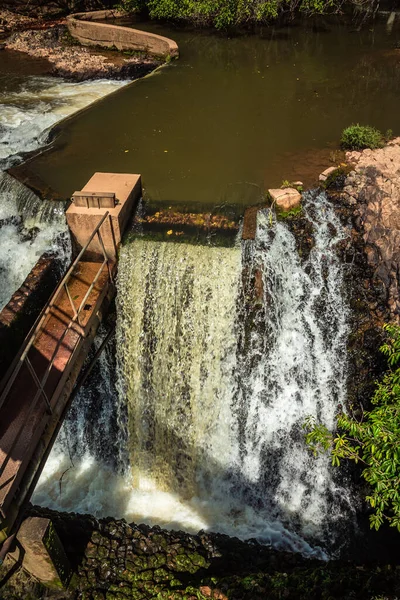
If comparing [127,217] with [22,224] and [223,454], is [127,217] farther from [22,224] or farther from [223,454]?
[223,454]

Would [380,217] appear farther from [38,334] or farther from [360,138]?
[38,334]

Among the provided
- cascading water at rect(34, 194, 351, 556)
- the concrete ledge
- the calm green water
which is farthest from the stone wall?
the concrete ledge

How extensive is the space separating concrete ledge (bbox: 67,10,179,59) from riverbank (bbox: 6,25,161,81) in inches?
15.8

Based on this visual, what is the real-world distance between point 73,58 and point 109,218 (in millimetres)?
13835

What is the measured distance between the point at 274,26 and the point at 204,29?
3.17 meters

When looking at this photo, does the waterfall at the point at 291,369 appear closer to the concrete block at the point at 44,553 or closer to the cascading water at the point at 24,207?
the concrete block at the point at 44,553

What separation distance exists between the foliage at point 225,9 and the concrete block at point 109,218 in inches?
564

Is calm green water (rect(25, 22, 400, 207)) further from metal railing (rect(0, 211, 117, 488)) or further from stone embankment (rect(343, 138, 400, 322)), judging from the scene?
metal railing (rect(0, 211, 117, 488))

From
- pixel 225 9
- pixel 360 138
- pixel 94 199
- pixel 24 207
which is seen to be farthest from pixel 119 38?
pixel 94 199

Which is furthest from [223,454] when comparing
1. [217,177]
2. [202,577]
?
[217,177]

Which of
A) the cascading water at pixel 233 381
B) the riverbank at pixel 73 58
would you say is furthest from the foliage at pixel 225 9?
the cascading water at pixel 233 381

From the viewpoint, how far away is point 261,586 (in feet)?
24.3

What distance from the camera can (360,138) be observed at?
12.2m

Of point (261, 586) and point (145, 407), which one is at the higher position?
point (145, 407)
